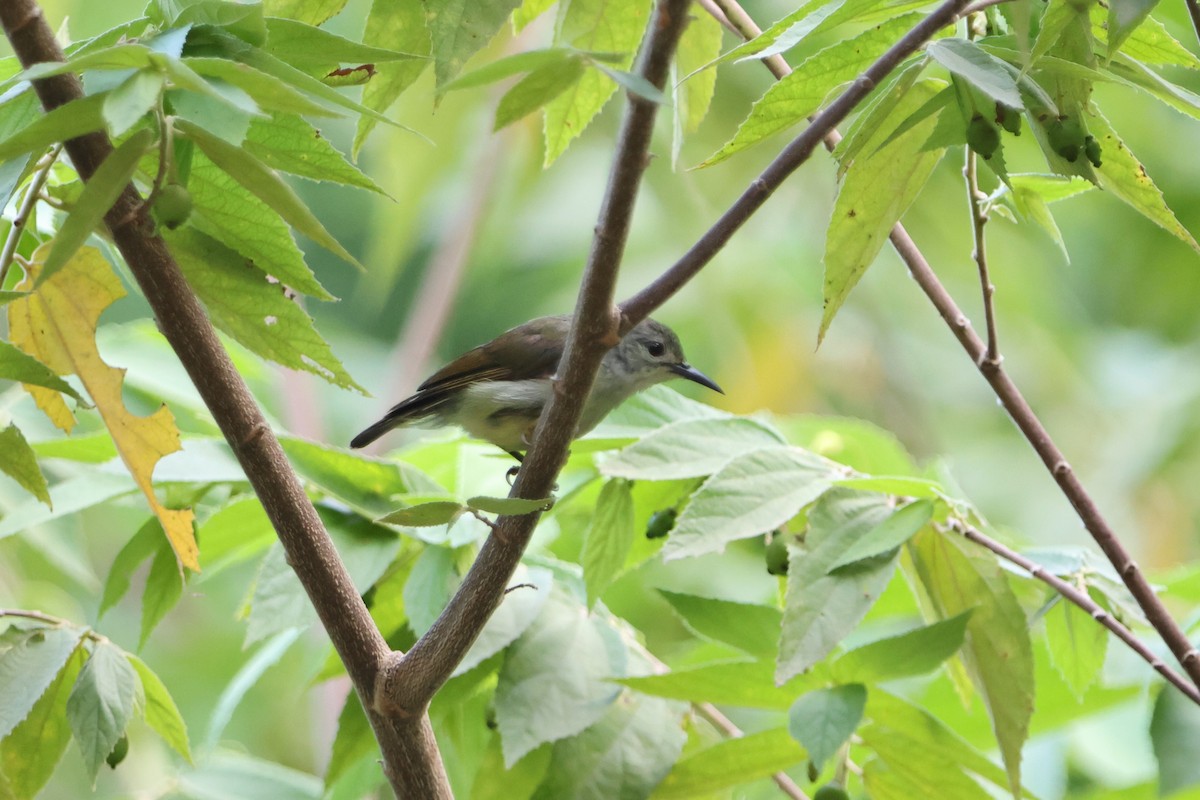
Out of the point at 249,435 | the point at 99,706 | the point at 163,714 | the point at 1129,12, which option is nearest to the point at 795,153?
the point at 1129,12

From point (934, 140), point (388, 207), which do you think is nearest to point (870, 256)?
point (934, 140)

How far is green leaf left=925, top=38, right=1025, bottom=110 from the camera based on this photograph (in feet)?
3.15

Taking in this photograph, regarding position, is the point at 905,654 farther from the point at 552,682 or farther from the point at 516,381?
the point at 516,381

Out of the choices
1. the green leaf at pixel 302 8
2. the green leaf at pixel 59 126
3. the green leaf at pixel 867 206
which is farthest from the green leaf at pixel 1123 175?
the green leaf at pixel 59 126

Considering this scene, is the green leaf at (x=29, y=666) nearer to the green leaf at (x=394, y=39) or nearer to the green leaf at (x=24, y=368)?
the green leaf at (x=24, y=368)

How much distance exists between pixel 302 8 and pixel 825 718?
1022mm

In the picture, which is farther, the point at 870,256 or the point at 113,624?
the point at 113,624

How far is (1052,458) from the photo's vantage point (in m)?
1.59

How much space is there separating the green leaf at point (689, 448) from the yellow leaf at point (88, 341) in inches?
23.8

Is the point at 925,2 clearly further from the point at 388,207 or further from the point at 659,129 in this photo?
the point at 388,207

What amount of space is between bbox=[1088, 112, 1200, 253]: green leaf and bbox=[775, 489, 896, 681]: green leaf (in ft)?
1.87

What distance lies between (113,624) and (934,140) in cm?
502

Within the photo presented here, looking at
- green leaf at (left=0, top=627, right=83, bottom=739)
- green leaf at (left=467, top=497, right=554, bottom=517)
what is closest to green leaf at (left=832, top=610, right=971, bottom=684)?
green leaf at (left=467, top=497, right=554, bottom=517)

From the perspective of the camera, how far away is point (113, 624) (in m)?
5.32
